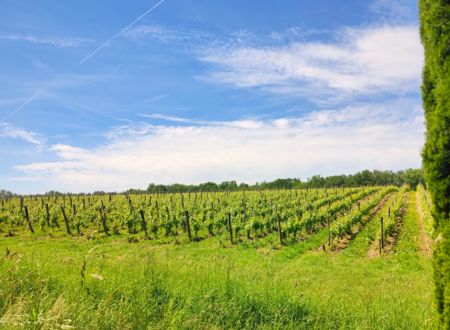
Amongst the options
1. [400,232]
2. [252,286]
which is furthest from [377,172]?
[252,286]

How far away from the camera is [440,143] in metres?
5.04

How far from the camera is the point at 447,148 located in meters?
5.01

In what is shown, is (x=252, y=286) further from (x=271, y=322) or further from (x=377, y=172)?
(x=377, y=172)

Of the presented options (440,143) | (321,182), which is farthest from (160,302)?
(321,182)

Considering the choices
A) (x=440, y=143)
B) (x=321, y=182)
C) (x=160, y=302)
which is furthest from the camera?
(x=321, y=182)

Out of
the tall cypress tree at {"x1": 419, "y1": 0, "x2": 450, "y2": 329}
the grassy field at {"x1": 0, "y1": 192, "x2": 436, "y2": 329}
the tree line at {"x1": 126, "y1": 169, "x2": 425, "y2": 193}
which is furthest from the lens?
the tree line at {"x1": 126, "y1": 169, "x2": 425, "y2": 193}

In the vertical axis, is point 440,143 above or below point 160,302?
Answer: above

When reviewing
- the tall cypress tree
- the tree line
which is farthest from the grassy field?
the tree line

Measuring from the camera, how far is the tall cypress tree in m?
4.91

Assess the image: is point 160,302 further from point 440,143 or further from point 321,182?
point 321,182

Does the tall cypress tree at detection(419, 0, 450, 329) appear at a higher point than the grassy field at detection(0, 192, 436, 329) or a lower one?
higher

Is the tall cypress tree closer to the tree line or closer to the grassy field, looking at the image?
the grassy field

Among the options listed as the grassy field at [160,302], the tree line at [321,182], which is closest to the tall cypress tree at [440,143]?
the grassy field at [160,302]

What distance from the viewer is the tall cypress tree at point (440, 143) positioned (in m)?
4.91
